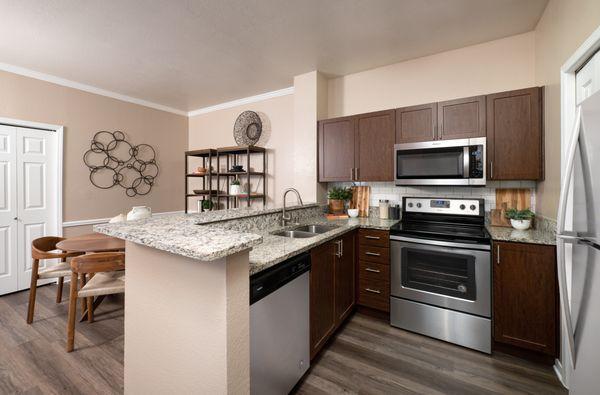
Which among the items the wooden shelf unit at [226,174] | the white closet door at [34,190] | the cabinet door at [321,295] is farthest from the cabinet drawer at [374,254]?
the white closet door at [34,190]

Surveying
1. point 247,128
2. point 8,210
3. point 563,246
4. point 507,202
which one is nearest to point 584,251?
point 563,246

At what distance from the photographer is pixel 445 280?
2205 millimetres

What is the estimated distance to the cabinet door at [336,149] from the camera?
121 inches

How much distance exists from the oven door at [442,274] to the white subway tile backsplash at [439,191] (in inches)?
34.0

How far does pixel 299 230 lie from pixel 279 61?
76.4 inches

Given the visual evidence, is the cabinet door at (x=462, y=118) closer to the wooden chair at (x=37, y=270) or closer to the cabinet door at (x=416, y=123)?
the cabinet door at (x=416, y=123)

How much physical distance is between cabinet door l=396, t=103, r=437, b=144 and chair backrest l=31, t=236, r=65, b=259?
3605mm

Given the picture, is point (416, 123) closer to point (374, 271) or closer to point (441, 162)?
point (441, 162)

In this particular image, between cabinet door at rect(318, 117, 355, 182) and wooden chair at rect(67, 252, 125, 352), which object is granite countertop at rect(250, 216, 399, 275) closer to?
cabinet door at rect(318, 117, 355, 182)

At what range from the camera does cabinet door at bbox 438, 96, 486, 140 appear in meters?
2.41

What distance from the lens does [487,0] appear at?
6.65 ft

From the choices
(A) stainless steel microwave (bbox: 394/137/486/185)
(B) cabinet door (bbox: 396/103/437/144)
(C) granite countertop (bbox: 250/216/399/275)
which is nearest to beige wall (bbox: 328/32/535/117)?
(B) cabinet door (bbox: 396/103/437/144)

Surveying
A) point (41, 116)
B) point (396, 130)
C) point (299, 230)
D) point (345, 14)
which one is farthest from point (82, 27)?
point (396, 130)

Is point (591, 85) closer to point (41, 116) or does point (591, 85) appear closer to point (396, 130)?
point (396, 130)
